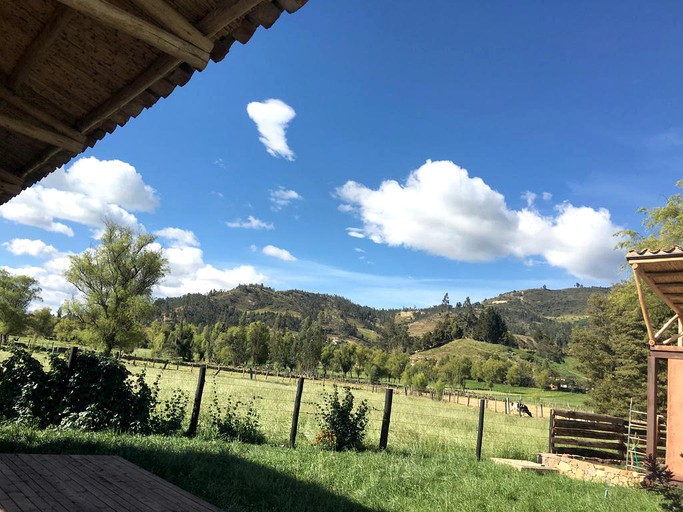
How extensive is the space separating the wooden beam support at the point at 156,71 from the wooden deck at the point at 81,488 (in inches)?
145

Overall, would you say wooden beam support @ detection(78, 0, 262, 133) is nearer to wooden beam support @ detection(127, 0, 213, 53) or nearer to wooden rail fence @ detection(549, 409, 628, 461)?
wooden beam support @ detection(127, 0, 213, 53)

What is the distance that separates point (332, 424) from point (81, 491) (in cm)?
585

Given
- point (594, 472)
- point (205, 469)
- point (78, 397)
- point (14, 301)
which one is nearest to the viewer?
point (205, 469)

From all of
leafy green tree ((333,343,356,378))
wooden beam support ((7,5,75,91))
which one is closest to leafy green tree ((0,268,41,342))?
leafy green tree ((333,343,356,378))

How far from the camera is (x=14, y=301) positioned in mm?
55844

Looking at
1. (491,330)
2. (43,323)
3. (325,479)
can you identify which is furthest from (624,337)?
(491,330)

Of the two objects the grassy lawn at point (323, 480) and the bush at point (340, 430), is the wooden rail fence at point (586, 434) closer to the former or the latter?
the grassy lawn at point (323, 480)

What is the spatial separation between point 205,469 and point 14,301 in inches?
2556

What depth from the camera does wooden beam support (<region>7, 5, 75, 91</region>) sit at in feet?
11.5

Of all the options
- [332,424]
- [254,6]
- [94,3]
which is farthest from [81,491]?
[332,424]

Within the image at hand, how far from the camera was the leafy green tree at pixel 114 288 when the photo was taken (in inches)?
1275

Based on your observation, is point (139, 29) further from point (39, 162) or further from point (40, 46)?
point (39, 162)

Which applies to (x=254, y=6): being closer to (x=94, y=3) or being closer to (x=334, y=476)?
(x=94, y=3)

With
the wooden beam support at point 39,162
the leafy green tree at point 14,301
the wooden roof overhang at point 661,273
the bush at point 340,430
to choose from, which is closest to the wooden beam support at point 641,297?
the wooden roof overhang at point 661,273
